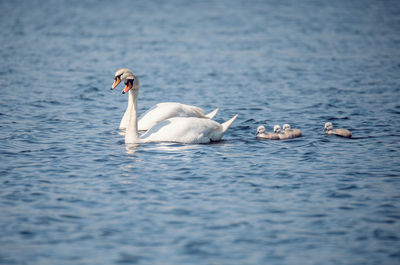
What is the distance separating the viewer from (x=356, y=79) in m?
22.5

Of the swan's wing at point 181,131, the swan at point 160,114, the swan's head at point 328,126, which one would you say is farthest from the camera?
the swan at point 160,114

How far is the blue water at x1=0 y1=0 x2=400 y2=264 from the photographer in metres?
8.77

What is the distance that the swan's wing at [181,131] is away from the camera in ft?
46.0

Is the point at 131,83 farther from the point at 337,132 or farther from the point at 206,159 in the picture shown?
the point at 337,132

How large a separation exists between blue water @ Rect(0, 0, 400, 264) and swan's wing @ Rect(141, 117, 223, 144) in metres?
0.26

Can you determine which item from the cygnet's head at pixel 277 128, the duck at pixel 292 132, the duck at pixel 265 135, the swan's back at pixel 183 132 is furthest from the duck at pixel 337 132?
the swan's back at pixel 183 132

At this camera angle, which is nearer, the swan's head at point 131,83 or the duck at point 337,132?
the duck at point 337,132

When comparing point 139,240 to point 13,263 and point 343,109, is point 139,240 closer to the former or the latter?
point 13,263

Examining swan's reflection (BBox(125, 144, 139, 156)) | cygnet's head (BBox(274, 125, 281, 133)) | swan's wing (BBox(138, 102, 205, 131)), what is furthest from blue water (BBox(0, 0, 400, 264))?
swan's wing (BBox(138, 102, 205, 131))

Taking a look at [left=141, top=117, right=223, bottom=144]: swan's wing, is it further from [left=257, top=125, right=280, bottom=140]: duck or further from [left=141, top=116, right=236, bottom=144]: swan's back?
[left=257, top=125, right=280, bottom=140]: duck

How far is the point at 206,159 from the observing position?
511 inches

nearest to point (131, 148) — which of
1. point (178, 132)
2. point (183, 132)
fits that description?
point (178, 132)

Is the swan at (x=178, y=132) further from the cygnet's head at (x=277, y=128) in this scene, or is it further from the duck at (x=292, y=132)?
the duck at (x=292, y=132)

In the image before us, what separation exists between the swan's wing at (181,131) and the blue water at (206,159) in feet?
0.85
